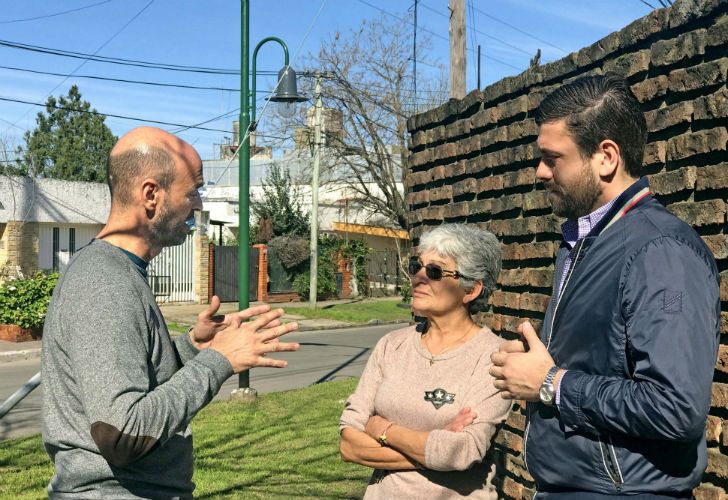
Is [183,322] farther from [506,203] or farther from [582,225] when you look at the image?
[582,225]

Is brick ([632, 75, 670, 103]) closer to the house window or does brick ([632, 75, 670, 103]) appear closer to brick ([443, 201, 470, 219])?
brick ([443, 201, 470, 219])

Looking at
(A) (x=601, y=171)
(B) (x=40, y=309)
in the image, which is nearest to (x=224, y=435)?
(A) (x=601, y=171)

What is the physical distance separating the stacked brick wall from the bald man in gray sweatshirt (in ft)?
5.92

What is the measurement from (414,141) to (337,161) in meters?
23.7

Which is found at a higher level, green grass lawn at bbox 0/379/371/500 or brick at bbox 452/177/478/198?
brick at bbox 452/177/478/198

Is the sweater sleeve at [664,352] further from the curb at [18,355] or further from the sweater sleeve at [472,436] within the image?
the curb at [18,355]

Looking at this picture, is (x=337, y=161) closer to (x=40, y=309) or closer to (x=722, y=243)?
(x=40, y=309)

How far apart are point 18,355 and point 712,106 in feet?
48.7

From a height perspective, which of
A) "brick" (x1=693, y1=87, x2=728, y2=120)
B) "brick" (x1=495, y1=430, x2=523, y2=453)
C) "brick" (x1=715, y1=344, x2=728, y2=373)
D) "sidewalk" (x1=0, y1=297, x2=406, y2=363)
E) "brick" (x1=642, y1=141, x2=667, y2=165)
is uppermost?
"brick" (x1=693, y1=87, x2=728, y2=120)

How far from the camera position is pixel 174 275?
26.3 m

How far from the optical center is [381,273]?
3347 centimetres

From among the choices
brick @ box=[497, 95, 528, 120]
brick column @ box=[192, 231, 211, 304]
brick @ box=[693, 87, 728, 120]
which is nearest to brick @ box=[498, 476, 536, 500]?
brick @ box=[497, 95, 528, 120]

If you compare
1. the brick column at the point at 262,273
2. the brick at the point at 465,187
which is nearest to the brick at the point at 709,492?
the brick at the point at 465,187

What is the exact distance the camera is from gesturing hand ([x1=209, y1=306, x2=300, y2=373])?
2406 mm
